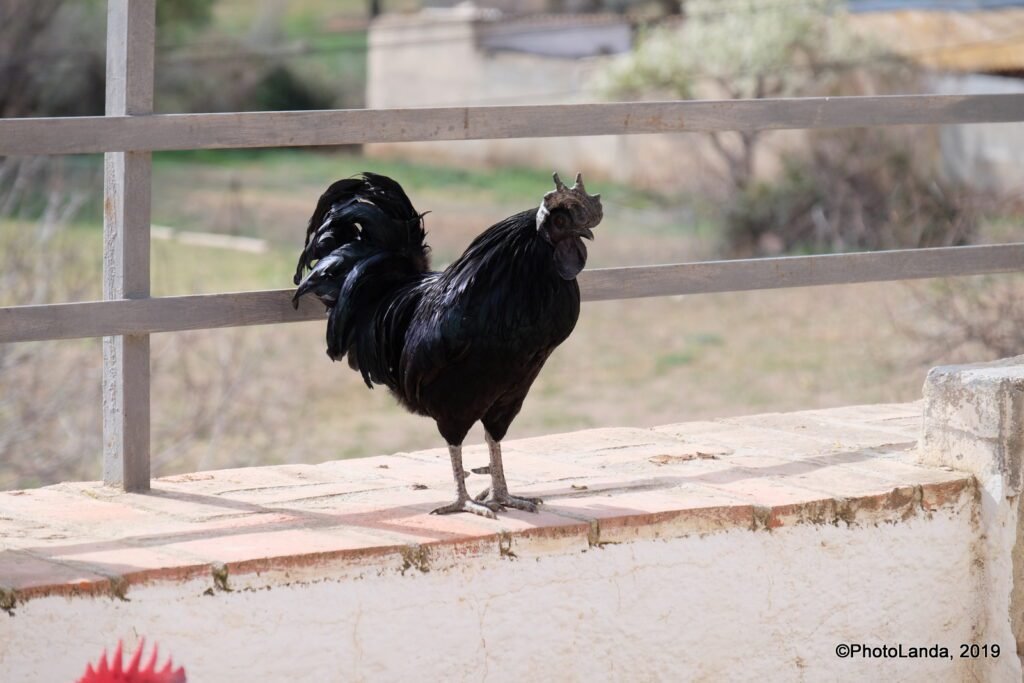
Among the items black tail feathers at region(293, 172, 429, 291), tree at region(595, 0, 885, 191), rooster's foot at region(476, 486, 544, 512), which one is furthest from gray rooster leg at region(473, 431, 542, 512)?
tree at region(595, 0, 885, 191)

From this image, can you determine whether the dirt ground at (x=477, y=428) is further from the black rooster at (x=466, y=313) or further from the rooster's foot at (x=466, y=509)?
the rooster's foot at (x=466, y=509)

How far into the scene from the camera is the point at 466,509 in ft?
12.7

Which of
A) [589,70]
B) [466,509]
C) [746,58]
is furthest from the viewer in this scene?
[589,70]

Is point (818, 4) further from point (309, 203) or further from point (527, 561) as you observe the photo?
point (527, 561)

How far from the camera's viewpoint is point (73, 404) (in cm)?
1140

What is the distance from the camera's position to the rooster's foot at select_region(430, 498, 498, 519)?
381 cm

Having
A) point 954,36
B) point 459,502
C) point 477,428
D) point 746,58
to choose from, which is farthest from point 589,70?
point 459,502

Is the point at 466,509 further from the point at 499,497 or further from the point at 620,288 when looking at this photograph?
the point at 620,288

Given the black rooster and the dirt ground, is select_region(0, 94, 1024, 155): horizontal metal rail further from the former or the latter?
the dirt ground

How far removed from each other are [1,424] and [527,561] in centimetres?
770

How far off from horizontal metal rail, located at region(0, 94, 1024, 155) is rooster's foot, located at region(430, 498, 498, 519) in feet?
3.52

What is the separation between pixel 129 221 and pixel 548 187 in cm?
2389

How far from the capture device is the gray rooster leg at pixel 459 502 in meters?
3.83

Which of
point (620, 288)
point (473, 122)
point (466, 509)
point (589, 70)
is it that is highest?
point (589, 70)
